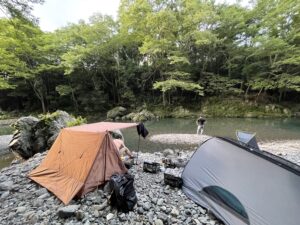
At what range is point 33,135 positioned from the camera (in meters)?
10.7

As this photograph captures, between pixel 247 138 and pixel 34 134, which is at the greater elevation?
pixel 247 138

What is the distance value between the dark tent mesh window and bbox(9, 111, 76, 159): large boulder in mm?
8774

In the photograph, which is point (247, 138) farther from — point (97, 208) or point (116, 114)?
point (116, 114)

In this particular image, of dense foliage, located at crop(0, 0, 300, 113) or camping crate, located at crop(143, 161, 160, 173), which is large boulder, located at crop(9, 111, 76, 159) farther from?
dense foliage, located at crop(0, 0, 300, 113)

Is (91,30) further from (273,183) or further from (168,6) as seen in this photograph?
(273,183)

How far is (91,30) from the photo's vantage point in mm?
22500

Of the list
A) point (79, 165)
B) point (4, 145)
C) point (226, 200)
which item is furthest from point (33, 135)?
point (226, 200)

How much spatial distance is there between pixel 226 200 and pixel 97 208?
259 cm

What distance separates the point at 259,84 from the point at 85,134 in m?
22.3

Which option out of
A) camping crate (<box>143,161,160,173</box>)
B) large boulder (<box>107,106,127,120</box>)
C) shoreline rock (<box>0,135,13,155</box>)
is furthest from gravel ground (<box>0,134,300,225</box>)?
large boulder (<box>107,106,127,120</box>)

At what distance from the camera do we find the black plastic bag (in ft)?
13.0

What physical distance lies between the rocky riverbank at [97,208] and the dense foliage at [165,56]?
17354 millimetres

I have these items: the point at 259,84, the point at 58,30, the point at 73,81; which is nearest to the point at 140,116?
the point at 73,81

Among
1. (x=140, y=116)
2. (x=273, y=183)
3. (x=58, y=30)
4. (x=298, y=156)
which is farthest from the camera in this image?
(x=58, y=30)
